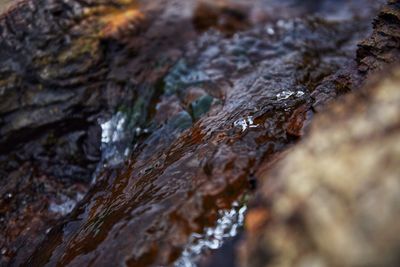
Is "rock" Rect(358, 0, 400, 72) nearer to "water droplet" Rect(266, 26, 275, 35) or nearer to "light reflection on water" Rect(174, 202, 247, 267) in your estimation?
"light reflection on water" Rect(174, 202, 247, 267)

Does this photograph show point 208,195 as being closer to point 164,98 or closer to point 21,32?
point 164,98

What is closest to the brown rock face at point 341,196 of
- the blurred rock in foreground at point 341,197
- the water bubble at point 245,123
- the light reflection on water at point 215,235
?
the blurred rock in foreground at point 341,197

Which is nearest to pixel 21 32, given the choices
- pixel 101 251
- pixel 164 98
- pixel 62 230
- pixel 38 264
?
pixel 164 98

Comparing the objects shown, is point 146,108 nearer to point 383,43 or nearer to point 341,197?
point 383,43

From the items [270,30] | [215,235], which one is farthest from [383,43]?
[270,30]

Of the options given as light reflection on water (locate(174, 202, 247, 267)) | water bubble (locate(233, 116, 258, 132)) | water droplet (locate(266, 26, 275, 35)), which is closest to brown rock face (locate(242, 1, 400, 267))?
light reflection on water (locate(174, 202, 247, 267))
